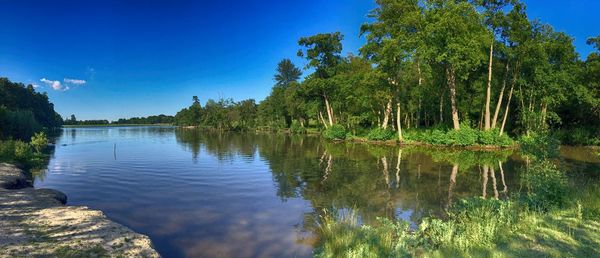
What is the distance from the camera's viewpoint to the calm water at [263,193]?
1121 cm

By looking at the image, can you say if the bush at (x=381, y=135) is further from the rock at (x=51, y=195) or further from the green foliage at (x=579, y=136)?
the rock at (x=51, y=195)

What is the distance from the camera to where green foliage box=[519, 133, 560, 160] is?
42.4 feet

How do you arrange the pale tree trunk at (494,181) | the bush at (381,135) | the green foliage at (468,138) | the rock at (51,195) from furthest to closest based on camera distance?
the bush at (381,135)
the green foliage at (468,138)
the pale tree trunk at (494,181)
the rock at (51,195)

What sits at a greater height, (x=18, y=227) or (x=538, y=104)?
(x=538, y=104)

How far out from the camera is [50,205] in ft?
42.7

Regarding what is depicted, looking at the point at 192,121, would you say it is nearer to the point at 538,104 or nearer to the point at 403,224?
the point at 538,104

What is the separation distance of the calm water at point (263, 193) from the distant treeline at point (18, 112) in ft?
69.4

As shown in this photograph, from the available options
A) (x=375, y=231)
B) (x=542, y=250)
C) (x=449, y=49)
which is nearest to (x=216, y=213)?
(x=375, y=231)

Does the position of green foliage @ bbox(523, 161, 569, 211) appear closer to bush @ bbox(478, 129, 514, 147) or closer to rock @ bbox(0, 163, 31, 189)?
rock @ bbox(0, 163, 31, 189)

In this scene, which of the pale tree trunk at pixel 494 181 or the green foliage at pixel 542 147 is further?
the pale tree trunk at pixel 494 181

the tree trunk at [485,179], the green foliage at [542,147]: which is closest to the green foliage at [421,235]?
the green foliage at [542,147]

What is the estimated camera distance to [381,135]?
163 ft

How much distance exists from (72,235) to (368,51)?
40.3 m

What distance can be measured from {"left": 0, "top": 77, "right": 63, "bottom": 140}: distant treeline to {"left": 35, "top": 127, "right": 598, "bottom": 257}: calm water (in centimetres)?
2116
